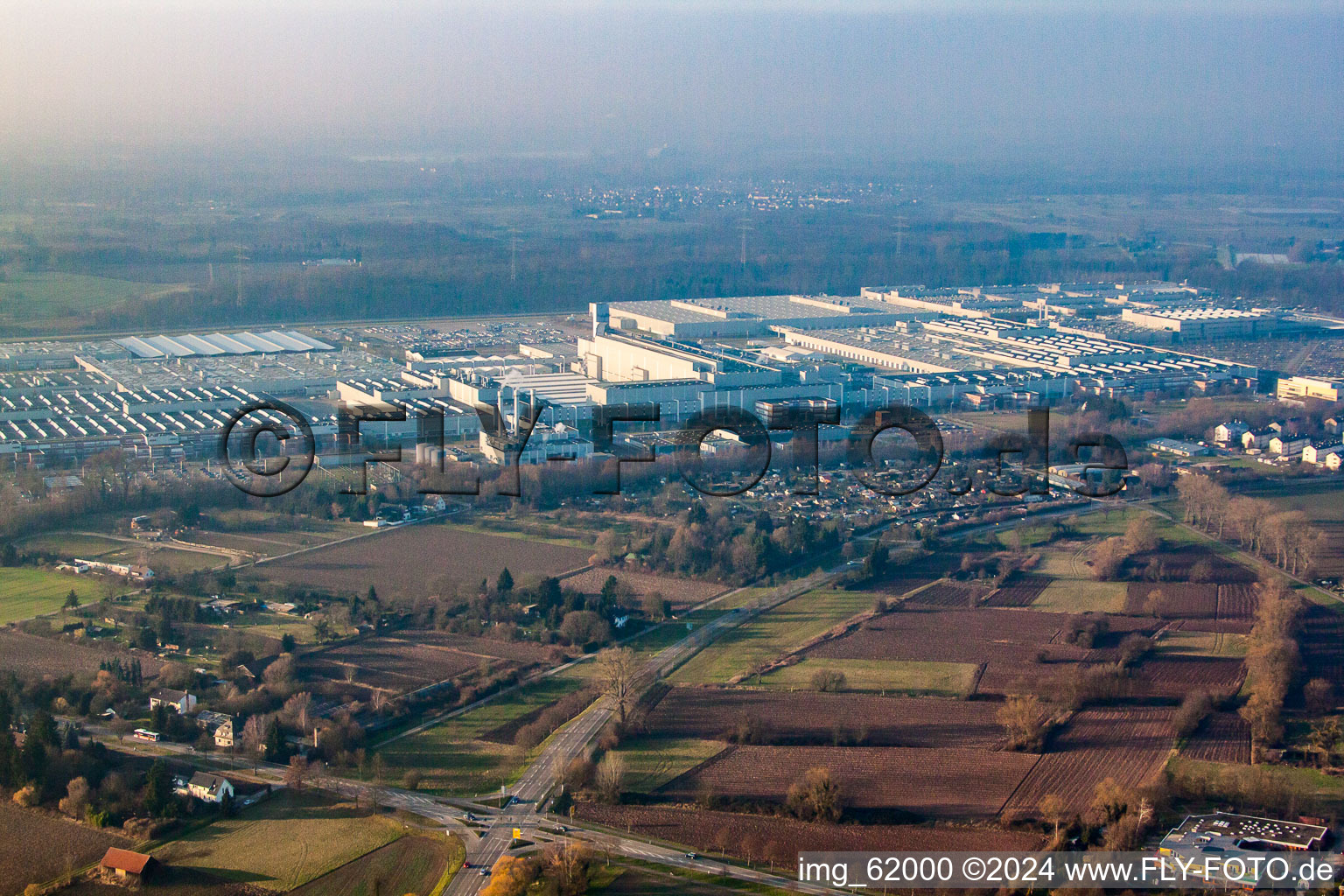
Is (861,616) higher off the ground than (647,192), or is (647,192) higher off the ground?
(647,192)

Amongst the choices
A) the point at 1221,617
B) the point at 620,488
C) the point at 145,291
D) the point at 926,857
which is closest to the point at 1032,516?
the point at 1221,617

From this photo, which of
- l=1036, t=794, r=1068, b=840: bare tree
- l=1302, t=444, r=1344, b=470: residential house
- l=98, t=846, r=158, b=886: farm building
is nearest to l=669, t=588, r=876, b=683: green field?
l=1036, t=794, r=1068, b=840: bare tree

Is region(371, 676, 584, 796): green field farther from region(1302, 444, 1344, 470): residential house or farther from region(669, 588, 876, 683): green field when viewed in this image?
region(1302, 444, 1344, 470): residential house

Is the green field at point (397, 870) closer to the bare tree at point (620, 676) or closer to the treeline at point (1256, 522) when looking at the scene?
the bare tree at point (620, 676)

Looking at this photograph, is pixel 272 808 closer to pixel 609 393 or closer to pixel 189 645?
pixel 189 645

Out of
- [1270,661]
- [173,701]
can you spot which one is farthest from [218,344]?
[1270,661]

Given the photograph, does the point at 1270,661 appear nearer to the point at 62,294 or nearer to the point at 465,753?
the point at 465,753
